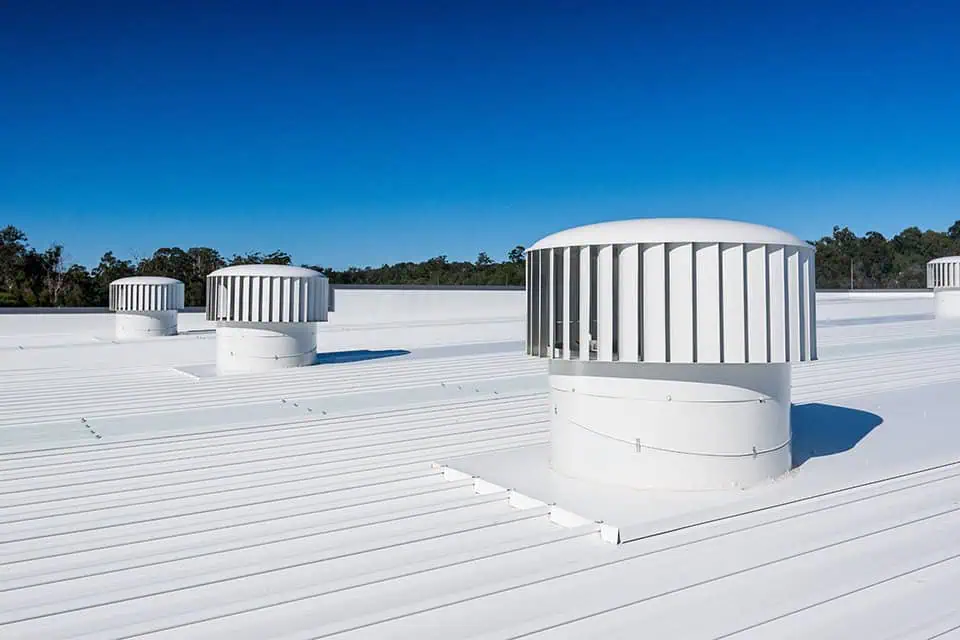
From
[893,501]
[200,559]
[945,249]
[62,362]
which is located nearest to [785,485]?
[893,501]

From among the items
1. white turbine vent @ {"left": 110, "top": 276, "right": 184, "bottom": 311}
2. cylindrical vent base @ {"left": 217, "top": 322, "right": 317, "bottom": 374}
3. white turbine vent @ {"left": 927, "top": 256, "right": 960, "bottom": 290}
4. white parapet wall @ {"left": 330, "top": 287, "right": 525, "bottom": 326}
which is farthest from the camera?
white parapet wall @ {"left": 330, "top": 287, "right": 525, "bottom": 326}

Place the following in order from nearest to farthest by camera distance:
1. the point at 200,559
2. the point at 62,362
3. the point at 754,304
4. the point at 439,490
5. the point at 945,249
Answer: the point at 200,559, the point at 754,304, the point at 439,490, the point at 62,362, the point at 945,249

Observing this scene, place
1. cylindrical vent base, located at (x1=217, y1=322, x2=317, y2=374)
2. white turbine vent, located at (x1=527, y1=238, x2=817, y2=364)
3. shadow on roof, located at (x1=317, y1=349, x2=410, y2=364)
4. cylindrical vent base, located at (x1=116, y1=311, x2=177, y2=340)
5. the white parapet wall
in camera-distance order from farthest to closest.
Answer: the white parapet wall → cylindrical vent base, located at (x1=116, y1=311, x2=177, y2=340) → shadow on roof, located at (x1=317, y1=349, x2=410, y2=364) → cylindrical vent base, located at (x1=217, y1=322, x2=317, y2=374) → white turbine vent, located at (x1=527, y1=238, x2=817, y2=364)

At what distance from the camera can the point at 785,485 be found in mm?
3104

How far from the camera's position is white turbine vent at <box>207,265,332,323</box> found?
284 inches

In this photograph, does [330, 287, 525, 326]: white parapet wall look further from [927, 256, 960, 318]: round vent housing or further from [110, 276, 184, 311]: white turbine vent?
Result: [927, 256, 960, 318]: round vent housing

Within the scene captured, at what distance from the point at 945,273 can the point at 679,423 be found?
37.9 feet

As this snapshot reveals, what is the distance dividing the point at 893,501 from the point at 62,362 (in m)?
9.31

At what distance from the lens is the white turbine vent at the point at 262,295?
722 cm

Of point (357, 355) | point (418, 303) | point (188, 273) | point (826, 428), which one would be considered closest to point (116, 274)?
point (188, 273)

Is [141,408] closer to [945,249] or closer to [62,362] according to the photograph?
[62,362]

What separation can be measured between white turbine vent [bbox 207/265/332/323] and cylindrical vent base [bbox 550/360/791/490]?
15.7 ft

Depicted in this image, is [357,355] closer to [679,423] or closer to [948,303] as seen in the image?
[679,423]

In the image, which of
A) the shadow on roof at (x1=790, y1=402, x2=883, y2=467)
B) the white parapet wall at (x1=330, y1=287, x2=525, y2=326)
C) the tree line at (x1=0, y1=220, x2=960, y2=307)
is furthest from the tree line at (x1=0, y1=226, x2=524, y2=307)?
the shadow on roof at (x1=790, y1=402, x2=883, y2=467)
